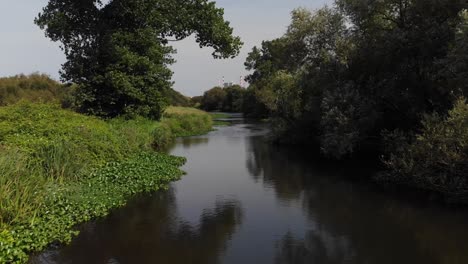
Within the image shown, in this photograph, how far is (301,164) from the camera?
2448 cm

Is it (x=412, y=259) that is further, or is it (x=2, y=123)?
(x=2, y=123)

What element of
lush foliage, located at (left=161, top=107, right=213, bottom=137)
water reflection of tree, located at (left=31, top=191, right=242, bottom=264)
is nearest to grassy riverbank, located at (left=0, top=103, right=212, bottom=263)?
water reflection of tree, located at (left=31, top=191, right=242, bottom=264)

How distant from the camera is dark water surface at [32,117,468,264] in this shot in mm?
10391

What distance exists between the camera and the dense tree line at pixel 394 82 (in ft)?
49.5

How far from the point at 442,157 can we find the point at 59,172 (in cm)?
1256

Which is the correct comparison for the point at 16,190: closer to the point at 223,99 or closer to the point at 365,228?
the point at 365,228

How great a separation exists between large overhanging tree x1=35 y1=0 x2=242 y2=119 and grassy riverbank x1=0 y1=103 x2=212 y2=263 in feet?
14.0

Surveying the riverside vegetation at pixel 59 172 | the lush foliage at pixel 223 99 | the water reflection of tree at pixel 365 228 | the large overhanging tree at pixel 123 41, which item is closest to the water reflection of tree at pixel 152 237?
the riverside vegetation at pixel 59 172

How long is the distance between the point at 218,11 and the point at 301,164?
11505 mm

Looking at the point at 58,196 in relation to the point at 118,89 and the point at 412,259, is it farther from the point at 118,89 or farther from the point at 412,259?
the point at 118,89

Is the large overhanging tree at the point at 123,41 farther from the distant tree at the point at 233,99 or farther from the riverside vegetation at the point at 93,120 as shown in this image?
the distant tree at the point at 233,99

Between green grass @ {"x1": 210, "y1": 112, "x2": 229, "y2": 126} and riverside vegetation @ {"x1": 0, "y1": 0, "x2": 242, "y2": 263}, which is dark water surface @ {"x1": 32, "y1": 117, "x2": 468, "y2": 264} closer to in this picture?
riverside vegetation @ {"x1": 0, "y1": 0, "x2": 242, "y2": 263}

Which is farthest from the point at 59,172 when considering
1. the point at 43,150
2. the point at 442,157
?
the point at 442,157

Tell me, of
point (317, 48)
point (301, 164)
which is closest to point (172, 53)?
point (317, 48)
